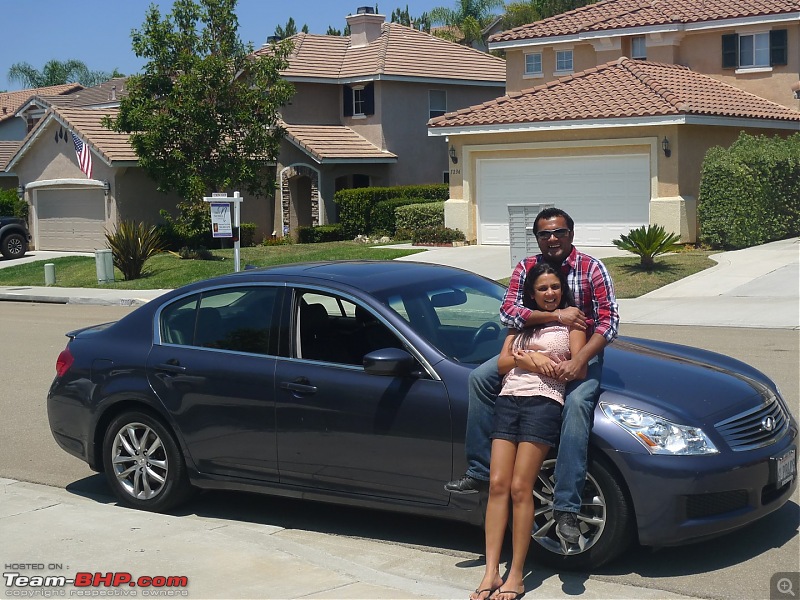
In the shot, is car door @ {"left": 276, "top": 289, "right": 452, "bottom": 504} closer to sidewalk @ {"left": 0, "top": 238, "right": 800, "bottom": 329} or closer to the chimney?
sidewalk @ {"left": 0, "top": 238, "right": 800, "bottom": 329}

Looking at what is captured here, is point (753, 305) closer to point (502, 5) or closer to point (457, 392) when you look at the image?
point (457, 392)

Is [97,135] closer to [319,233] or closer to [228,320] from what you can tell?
[319,233]

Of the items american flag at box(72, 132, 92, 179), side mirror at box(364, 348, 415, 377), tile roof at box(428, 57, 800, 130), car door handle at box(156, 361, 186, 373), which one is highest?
tile roof at box(428, 57, 800, 130)

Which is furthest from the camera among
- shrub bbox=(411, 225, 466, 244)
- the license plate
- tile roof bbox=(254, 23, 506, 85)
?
tile roof bbox=(254, 23, 506, 85)

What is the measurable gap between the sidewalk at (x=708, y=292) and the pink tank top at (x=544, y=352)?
10.8 metres

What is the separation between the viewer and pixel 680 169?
25.5 metres

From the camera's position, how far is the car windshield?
6.19 meters

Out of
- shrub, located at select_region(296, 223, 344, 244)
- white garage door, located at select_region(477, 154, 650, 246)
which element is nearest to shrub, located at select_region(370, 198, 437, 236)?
shrub, located at select_region(296, 223, 344, 244)

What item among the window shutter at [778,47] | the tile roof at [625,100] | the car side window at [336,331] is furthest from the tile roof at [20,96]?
the car side window at [336,331]

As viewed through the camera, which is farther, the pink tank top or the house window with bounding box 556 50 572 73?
the house window with bounding box 556 50 572 73

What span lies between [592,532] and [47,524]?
126 inches

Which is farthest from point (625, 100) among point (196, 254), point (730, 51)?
point (196, 254)

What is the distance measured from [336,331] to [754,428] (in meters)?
2.51

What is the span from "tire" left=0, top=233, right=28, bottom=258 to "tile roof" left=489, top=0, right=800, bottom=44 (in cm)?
1681
